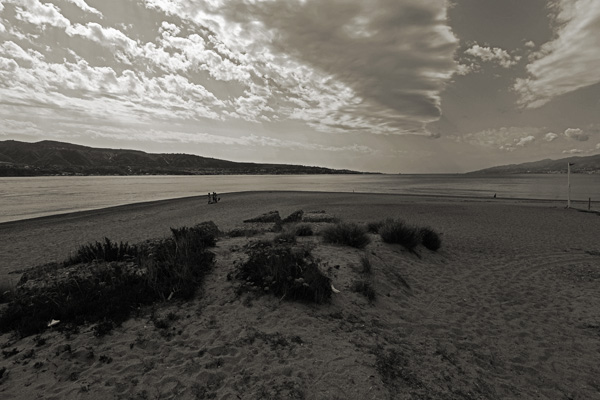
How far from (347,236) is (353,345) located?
17.5 ft

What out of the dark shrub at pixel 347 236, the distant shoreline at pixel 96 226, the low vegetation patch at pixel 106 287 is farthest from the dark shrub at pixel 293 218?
the low vegetation patch at pixel 106 287

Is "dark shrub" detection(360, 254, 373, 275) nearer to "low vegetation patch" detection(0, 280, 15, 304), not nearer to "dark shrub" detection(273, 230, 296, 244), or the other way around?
"dark shrub" detection(273, 230, 296, 244)

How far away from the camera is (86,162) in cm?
16062

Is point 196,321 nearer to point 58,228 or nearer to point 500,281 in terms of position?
point 500,281

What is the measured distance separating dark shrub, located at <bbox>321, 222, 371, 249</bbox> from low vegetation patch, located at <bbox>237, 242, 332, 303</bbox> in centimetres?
305

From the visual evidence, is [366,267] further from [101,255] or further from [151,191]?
[151,191]

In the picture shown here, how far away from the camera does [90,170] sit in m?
144

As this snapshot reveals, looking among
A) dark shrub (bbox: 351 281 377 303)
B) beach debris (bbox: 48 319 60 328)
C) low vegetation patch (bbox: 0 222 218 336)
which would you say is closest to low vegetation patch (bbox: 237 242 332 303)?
dark shrub (bbox: 351 281 377 303)

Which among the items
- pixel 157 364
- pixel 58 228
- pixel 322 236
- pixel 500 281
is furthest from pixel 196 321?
pixel 58 228

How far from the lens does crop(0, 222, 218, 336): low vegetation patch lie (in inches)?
181

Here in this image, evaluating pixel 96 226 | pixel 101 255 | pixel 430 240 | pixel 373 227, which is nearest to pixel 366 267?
pixel 430 240

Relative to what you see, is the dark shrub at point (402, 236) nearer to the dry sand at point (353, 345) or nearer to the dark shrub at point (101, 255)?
the dry sand at point (353, 345)

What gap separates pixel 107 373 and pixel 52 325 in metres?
1.64

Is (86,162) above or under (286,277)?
above
